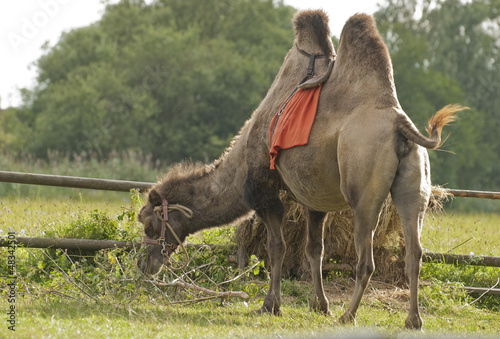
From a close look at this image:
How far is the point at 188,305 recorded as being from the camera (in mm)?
6680

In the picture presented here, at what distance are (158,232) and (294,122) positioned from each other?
82.1 inches

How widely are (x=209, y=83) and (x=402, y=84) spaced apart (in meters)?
12.6

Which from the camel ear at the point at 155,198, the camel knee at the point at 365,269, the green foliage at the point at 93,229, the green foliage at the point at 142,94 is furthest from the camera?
the green foliage at the point at 142,94

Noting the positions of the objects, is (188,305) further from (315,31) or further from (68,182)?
(315,31)

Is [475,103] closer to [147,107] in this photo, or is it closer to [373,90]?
[147,107]

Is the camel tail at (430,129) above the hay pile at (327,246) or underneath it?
above

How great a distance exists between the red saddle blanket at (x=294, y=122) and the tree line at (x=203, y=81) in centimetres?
2817

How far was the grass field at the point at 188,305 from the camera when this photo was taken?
518 cm

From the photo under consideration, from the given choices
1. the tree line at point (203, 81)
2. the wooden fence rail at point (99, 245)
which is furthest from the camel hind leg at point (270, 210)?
the tree line at point (203, 81)

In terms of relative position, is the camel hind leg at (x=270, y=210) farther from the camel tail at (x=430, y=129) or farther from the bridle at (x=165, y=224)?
the camel tail at (x=430, y=129)

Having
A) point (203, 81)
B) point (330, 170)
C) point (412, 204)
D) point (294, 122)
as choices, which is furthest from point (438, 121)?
point (203, 81)

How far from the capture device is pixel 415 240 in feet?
17.2

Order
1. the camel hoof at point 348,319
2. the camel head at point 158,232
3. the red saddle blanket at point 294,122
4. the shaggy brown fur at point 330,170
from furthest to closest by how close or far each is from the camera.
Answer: the camel head at point 158,232 → the red saddle blanket at point 294,122 → the camel hoof at point 348,319 → the shaggy brown fur at point 330,170

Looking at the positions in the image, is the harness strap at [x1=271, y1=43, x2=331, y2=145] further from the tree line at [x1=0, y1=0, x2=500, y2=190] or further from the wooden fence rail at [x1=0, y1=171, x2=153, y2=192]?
the tree line at [x1=0, y1=0, x2=500, y2=190]
